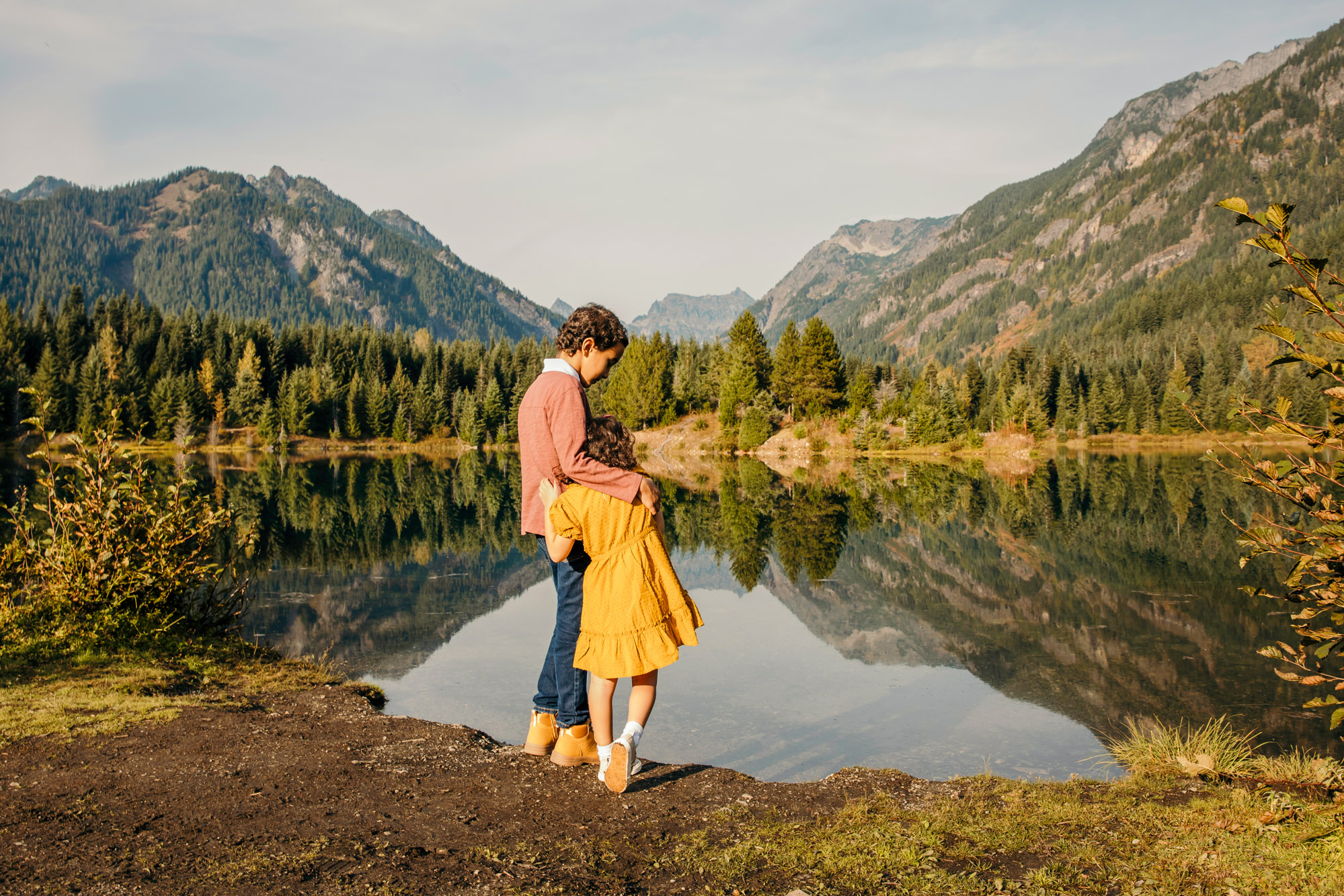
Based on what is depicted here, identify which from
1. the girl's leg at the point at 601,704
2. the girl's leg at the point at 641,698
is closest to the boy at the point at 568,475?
the girl's leg at the point at 601,704

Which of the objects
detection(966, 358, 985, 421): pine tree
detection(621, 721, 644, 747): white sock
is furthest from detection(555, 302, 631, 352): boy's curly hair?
detection(966, 358, 985, 421): pine tree

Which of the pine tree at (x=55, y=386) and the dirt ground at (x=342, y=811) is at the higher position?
the pine tree at (x=55, y=386)

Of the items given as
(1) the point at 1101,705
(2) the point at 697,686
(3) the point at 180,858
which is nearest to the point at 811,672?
(2) the point at 697,686

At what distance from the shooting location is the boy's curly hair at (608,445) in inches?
190

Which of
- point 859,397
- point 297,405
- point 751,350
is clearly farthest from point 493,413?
point 859,397

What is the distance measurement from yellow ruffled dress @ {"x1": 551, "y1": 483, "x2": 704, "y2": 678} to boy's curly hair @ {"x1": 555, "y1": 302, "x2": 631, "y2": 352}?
948 millimetres

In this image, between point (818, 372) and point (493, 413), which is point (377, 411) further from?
point (818, 372)

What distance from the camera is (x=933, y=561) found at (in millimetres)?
17156

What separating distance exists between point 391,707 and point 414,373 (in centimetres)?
10135

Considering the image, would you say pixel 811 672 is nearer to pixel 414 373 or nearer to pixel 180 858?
pixel 180 858

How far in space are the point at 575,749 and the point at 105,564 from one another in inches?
268

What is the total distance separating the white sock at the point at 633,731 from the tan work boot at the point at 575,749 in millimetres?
500

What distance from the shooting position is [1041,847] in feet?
13.2

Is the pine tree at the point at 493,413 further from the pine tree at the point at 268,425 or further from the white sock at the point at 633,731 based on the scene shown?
the white sock at the point at 633,731
